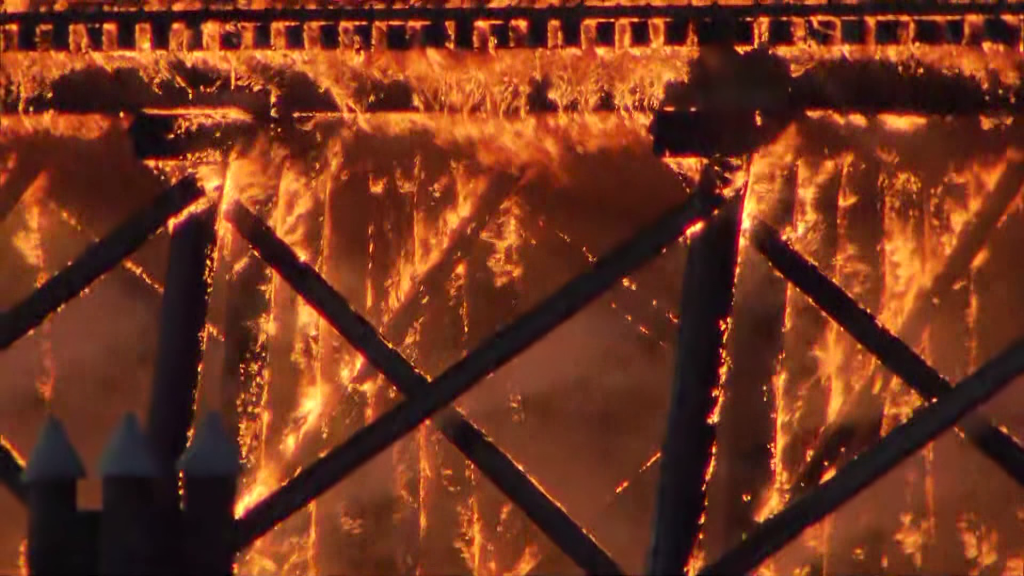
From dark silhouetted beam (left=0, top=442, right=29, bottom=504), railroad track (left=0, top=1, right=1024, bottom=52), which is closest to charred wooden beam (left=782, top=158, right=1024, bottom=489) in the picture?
railroad track (left=0, top=1, right=1024, bottom=52)

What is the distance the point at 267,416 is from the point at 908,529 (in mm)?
2594

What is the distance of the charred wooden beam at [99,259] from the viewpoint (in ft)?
17.9

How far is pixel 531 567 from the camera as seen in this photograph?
7.52 metres

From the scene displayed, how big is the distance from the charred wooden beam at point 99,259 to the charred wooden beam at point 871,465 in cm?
193

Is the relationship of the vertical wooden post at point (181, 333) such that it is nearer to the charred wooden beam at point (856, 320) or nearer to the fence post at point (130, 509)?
the fence post at point (130, 509)

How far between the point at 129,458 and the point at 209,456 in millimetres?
185

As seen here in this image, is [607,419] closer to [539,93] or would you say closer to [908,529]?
[908,529]

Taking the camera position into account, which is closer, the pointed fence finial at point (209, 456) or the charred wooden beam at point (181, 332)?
the pointed fence finial at point (209, 456)

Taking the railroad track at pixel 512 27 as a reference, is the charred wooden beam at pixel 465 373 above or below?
below

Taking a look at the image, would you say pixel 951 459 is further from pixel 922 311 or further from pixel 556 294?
pixel 556 294

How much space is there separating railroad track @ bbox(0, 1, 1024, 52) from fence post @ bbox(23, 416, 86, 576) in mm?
1308

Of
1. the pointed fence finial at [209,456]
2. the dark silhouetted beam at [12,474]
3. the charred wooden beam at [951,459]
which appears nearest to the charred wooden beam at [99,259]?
the dark silhouetted beam at [12,474]

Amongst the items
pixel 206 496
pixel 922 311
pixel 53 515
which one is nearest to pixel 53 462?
pixel 53 515

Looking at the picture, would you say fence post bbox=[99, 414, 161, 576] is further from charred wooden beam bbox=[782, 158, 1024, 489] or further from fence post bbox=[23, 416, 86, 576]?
charred wooden beam bbox=[782, 158, 1024, 489]
